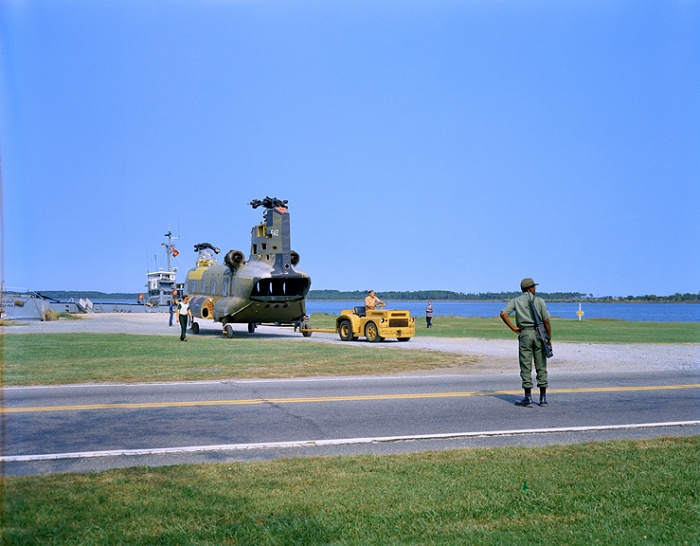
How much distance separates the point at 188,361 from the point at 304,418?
9066mm

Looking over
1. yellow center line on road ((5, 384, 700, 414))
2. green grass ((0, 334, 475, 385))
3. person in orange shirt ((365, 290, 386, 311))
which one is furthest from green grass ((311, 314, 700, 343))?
yellow center line on road ((5, 384, 700, 414))

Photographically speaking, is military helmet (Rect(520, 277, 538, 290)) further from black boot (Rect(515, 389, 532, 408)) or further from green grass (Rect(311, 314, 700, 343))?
green grass (Rect(311, 314, 700, 343))

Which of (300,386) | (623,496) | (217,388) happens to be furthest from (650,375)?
(623,496)

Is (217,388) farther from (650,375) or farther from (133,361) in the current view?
(650,375)

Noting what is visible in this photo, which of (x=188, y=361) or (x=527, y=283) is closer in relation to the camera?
(x=527, y=283)

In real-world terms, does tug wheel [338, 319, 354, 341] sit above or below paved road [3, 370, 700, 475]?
above

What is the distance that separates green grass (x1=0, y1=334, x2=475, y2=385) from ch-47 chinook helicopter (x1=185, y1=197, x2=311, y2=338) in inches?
199

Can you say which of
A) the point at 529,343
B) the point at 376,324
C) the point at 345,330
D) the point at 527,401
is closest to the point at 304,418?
the point at 527,401

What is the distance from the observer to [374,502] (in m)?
6.04

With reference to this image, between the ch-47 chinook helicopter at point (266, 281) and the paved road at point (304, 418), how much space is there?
15665 millimetres

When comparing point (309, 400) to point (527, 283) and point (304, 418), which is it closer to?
point (304, 418)

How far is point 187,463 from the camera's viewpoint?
25.1ft

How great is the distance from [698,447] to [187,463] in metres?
5.64

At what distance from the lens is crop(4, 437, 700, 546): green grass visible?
207 inches
